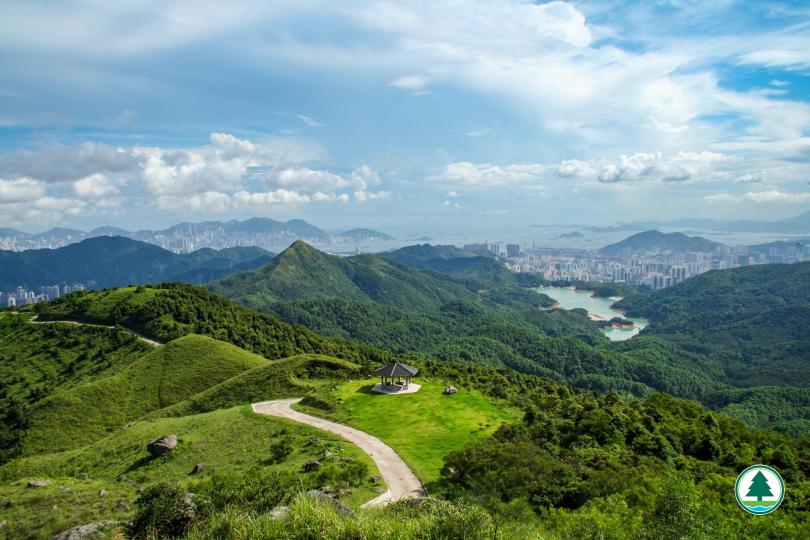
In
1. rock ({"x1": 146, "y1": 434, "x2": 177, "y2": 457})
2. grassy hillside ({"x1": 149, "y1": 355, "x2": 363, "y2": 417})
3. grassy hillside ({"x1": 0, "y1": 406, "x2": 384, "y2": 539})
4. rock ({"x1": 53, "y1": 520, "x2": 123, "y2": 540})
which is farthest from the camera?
grassy hillside ({"x1": 149, "y1": 355, "x2": 363, "y2": 417})

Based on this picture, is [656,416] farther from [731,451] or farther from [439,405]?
[439,405]

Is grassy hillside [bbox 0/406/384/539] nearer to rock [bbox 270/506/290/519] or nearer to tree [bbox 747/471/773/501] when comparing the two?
rock [bbox 270/506/290/519]

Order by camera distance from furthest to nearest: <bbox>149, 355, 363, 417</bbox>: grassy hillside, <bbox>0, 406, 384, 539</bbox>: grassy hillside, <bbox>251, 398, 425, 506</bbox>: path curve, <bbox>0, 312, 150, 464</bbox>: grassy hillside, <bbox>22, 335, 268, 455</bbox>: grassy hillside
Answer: <bbox>0, 312, 150, 464</bbox>: grassy hillside, <bbox>22, 335, 268, 455</bbox>: grassy hillside, <bbox>149, 355, 363, 417</bbox>: grassy hillside, <bbox>251, 398, 425, 506</bbox>: path curve, <bbox>0, 406, 384, 539</bbox>: grassy hillside

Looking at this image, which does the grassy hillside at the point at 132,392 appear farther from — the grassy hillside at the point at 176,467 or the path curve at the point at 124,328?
the grassy hillside at the point at 176,467

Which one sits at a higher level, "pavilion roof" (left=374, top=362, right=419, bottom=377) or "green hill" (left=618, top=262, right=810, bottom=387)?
"pavilion roof" (left=374, top=362, right=419, bottom=377)

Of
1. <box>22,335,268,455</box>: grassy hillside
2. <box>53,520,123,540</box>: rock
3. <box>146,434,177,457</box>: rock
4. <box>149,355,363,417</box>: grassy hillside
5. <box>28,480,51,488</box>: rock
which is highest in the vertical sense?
<box>53,520,123,540</box>: rock

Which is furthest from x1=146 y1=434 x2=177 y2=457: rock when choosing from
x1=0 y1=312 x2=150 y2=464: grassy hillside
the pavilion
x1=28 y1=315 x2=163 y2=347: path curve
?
x1=28 y1=315 x2=163 y2=347: path curve

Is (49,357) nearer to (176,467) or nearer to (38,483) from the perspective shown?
(38,483)

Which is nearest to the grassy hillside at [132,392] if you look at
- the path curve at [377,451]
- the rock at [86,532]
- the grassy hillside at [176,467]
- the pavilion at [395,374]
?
the grassy hillside at [176,467]

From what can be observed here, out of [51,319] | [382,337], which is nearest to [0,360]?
[51,319]
